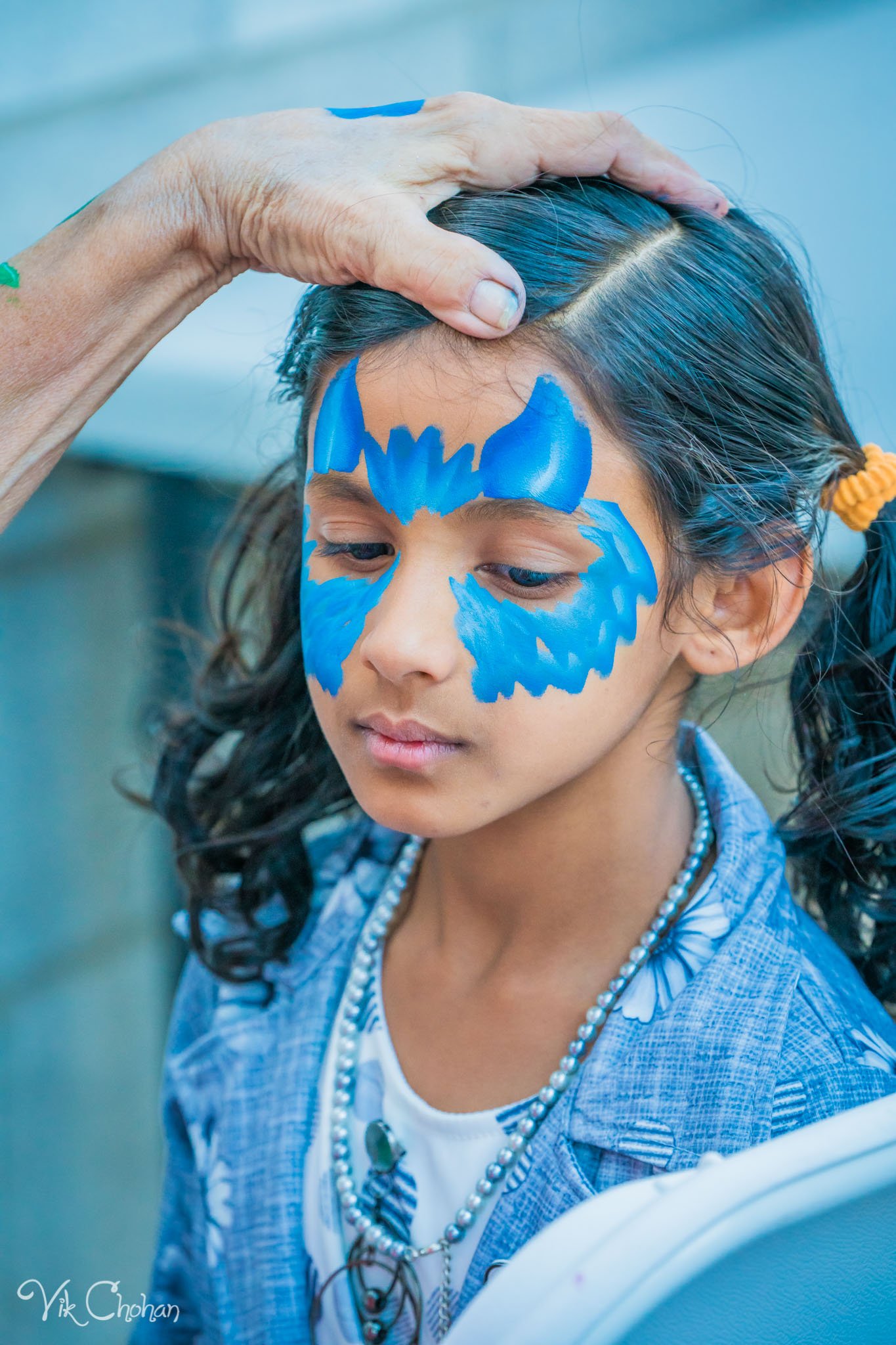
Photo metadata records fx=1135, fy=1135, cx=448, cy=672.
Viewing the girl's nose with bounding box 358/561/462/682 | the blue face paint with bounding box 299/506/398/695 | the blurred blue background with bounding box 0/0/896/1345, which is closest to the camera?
the girl's nose with bounding box 358/561/462/682

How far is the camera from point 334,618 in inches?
46.9

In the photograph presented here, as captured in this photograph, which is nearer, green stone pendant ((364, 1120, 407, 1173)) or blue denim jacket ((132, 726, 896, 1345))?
blue denim jacket ((132, 726, 896, 1345))

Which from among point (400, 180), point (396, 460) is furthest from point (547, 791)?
point (400, 180)

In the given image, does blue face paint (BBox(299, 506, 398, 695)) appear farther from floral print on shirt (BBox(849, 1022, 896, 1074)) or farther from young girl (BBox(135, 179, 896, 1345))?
floral print on shirt (BBox(849, 1022, 896, 1074))

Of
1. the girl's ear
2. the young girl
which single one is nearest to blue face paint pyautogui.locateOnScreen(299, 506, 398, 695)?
the young girl

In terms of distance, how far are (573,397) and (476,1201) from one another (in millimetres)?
842

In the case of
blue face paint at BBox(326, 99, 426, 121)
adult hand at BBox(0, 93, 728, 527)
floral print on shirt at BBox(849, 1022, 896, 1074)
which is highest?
blue face paint at BBox(326, 99, 426, 121)

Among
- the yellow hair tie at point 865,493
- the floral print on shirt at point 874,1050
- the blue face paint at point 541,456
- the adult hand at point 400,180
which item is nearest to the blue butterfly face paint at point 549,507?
the blue face paint at point 541,456

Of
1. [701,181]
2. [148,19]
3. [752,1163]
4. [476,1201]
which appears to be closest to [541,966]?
[476,1201]

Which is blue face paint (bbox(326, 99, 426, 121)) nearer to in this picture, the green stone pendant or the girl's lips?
the girl's lips

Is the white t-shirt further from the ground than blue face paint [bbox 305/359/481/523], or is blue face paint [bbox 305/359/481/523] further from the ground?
blue face paint [bbox 305/359/481/523]

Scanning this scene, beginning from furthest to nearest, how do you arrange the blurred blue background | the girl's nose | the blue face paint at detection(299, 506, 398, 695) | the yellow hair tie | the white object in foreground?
the blurred blue background < the yellow hair tie < the blue face paint at detection(299, 506, 398, 695) < the girl's nose < the white object in foreground

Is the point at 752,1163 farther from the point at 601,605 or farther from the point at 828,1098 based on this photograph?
the point at 601,605

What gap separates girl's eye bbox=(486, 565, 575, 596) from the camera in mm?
1107
